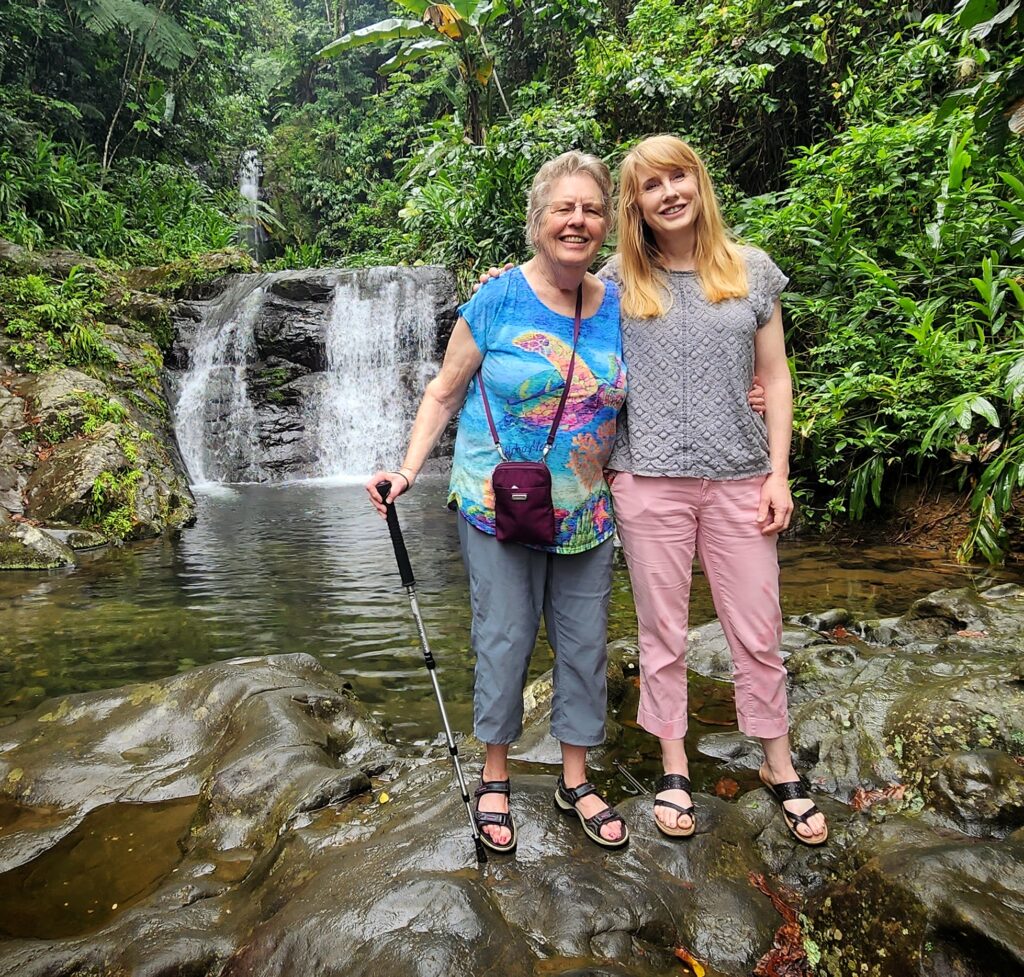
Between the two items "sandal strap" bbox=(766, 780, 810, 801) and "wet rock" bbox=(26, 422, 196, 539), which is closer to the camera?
"sandal strap" bbox=(766, 780, 810, 801)

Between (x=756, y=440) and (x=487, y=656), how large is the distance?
1006mm

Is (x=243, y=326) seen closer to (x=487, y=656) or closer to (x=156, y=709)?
(x=156, y=709)

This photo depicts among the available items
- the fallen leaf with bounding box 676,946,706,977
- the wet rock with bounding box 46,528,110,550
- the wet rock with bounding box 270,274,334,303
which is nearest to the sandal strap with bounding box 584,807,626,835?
the fallen leaf with bounding box 676,946,706,977

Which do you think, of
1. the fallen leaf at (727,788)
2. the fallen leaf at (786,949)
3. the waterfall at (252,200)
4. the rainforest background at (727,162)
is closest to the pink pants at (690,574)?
the fallen leaf at (786,949)

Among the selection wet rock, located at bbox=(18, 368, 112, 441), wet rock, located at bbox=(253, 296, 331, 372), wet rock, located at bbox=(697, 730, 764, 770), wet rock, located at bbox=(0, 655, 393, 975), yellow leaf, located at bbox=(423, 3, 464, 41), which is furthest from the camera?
wet rock, located at bbox=(253, 296, 331, 372)

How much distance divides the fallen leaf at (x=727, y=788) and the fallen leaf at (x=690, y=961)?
3.01ft

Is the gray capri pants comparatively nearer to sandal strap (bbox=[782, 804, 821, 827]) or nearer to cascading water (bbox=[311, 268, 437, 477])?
sandal strap (bbox=[782, 804, 821, 827])

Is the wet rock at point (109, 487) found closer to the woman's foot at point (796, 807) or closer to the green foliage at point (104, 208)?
the green foliage at point (104, 208)

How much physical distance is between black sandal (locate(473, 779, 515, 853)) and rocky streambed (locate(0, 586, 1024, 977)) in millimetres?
40

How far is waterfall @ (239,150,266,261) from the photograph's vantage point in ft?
66.0

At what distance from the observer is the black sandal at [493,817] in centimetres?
204

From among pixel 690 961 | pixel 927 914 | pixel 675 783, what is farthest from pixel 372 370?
pixel 927 914

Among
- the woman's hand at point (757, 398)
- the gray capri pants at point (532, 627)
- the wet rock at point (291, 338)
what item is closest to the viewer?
the gray capri pants at point (532, 627)

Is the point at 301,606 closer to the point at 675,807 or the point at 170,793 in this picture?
the point at 170,793
